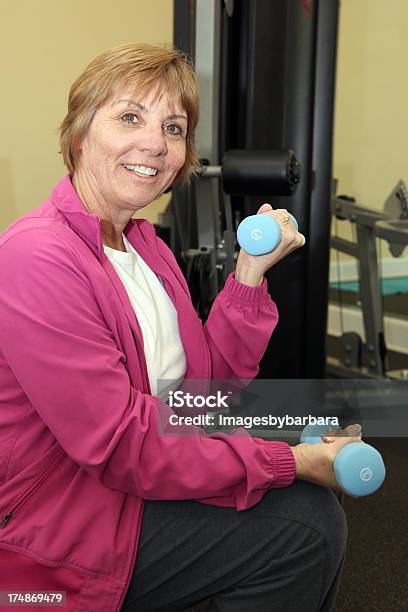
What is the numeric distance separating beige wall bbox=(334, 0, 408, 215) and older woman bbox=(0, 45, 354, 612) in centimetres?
307

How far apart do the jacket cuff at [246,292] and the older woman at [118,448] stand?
126 millimetres

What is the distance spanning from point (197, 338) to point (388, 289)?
2.08 metres

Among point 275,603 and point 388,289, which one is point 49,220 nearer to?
point 275,603

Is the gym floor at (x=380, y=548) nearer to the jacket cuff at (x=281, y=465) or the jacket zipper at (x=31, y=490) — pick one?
the jacket cuff at (x=281, y=465)

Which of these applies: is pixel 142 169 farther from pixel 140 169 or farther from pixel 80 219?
pixel 80 219

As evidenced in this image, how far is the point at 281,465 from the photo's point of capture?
1072 mm

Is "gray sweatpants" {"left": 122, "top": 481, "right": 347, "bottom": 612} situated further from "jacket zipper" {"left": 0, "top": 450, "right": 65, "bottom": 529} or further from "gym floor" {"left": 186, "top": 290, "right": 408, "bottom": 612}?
"gym floor" {"left": 186, "top": 290, "right": 408, "bottom": 612}

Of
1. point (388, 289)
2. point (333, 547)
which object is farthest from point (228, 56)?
point (333, 547)

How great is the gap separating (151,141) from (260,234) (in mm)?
229

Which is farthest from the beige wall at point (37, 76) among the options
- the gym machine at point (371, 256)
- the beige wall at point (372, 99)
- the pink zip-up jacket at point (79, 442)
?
the pink zip-up jacket at point (79, 442)

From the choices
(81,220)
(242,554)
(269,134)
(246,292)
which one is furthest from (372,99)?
(242,554)

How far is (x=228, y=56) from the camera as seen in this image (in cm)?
252

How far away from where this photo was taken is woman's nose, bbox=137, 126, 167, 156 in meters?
1.20

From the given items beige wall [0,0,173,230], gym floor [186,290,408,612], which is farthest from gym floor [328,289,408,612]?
beige wall [0,0,173,230]
